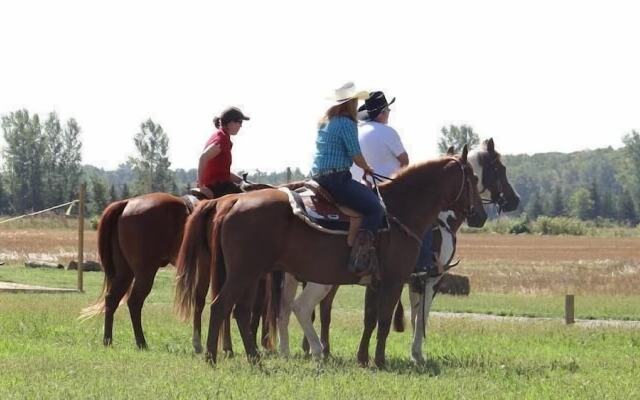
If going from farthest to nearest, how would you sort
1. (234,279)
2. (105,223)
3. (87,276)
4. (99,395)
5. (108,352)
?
(87,276)
(105,223)
(108,352)
(234,279)
(99,395)

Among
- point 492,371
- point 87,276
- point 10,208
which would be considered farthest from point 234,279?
point 10,208

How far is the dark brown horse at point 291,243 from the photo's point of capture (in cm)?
1166

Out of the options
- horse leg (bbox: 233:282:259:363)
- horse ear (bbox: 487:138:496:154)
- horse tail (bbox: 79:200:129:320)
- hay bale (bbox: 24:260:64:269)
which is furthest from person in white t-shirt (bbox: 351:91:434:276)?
hay bale (bbox: 24:260:64:269)

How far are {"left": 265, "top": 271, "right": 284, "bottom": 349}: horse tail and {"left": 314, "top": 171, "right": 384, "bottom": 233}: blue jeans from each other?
6.05 ft

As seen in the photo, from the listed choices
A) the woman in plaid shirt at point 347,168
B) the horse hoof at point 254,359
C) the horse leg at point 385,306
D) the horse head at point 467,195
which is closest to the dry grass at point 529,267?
the horse head at point 467,195

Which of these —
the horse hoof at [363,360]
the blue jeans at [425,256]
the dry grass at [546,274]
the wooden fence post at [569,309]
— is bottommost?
the dry grass at [546,274]

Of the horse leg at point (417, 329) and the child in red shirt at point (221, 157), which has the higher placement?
the child in red shirt at point (221, 157)

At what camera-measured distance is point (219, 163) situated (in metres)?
14.0

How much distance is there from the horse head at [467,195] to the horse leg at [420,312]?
0.86 m

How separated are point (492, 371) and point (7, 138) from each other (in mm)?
131862

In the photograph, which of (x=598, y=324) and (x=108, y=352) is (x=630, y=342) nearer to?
(x=598, y=324)

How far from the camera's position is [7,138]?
13788cm

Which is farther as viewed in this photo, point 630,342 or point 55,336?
point 630,342

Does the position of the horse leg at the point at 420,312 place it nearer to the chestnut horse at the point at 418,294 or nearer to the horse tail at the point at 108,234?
the chestnut horse at the point at 418,294
